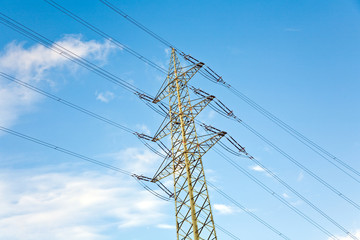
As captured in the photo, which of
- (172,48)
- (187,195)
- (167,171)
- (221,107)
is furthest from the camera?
(172,48)

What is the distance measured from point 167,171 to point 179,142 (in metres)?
1.96

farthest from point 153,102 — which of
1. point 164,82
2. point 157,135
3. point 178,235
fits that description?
point 178,235

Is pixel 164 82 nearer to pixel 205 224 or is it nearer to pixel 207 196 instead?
pixel 207 196

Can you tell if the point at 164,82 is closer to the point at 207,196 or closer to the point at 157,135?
the point at 157,135

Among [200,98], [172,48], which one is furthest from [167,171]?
[172,48]

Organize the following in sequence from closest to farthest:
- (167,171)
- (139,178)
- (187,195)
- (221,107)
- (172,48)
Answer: (187,195) → (167,171) → (139,178) → (221,107) → (172,48)

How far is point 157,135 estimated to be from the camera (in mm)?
19656

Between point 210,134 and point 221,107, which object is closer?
point 210,134

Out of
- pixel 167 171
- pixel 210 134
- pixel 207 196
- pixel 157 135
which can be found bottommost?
pixel 207 196

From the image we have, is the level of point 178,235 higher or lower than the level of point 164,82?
lower

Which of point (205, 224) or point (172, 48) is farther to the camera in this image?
point (172, 48)

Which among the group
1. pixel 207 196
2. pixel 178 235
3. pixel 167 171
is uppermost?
pixel 167 171

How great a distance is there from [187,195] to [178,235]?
2.17 m

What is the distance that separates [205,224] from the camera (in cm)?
1486
